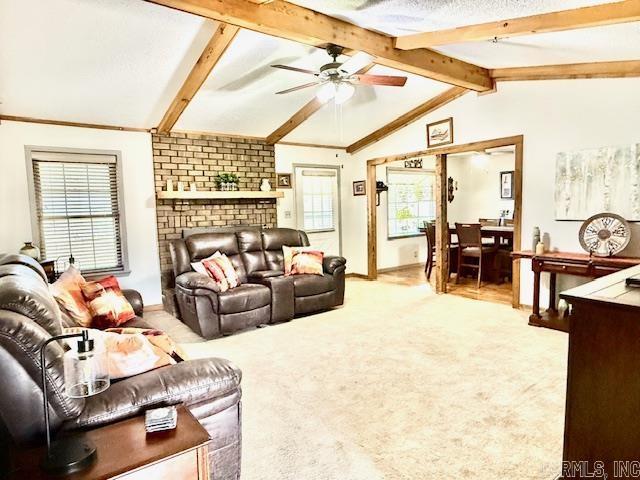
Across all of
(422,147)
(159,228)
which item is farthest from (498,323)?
(159,228)

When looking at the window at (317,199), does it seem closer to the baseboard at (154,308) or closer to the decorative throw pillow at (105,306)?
the baseboard at (154,308)

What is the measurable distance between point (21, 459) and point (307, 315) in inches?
148

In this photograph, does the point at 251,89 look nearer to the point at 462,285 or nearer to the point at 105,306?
the point at 105,306

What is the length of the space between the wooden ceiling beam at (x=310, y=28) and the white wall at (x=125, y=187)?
2852 mm

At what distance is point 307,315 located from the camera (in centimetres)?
497

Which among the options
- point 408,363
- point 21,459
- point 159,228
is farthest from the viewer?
point 159,228

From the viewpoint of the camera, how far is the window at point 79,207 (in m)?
4.61

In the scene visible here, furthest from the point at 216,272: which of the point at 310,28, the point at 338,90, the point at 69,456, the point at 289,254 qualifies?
the point at 69,456

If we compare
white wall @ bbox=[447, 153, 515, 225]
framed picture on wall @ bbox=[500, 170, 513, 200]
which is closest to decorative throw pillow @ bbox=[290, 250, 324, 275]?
white wall @ bbox=[447, 153, 515, 225]

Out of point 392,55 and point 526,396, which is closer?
point 526,396

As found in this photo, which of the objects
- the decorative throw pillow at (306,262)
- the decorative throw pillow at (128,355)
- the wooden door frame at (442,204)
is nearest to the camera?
the decorative throw pillow at (128,355)

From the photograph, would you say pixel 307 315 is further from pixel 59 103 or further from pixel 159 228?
pixel 59 103

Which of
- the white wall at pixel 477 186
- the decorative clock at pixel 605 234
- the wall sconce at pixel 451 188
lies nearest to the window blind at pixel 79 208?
the decorative clock at pixel 605 234

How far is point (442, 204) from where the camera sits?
5.81 meters
